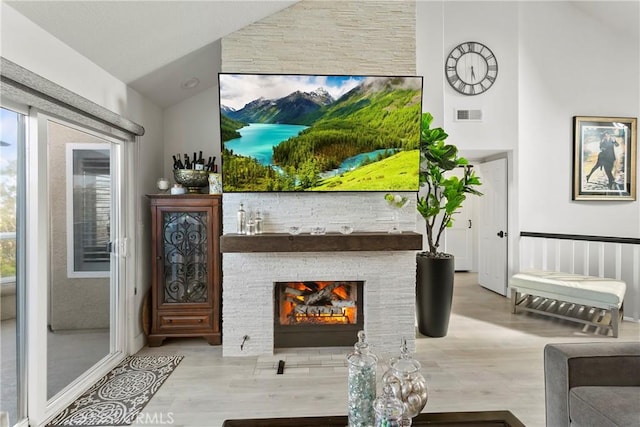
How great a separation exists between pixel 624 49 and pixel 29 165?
270 inches

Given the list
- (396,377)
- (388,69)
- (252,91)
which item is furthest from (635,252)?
(252,91)

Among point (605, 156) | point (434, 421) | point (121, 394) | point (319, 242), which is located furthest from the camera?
point (605, 156)

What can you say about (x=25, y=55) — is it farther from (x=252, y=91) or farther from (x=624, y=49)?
(x=624, y=49)

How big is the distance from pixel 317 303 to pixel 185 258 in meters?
1.31

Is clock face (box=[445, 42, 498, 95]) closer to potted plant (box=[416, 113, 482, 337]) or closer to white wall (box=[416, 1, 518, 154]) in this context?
white wall (box=[416, 1, 518, 154])

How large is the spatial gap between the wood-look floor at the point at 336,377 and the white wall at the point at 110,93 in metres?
0.73

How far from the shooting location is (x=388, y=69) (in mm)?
2949

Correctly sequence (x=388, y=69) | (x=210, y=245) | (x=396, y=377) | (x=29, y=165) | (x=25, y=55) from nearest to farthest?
(x=396, y=377), (x=25, y=55), (x=29, y=165), (x=388, y=69), (x=210, y=245)

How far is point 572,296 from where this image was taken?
3.59m

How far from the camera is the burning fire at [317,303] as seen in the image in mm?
3092

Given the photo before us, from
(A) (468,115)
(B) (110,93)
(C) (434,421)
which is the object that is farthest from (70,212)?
(A) (468,115)

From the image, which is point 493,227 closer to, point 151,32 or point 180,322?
point 180,322

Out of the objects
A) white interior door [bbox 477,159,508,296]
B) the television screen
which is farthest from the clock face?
the television screen

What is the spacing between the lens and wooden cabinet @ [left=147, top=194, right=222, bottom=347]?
3.12 m
